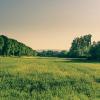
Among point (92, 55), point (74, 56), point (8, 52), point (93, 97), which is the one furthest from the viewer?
point (8, 52)

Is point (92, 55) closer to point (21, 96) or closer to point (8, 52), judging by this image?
point (8, 52)

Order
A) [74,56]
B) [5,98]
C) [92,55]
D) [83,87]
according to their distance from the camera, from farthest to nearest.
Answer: [74,56], [92,55], [83,87], [5,98]

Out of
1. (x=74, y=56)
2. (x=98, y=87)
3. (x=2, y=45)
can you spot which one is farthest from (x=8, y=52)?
(x=98, y=87)

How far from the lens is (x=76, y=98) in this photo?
25.3 m

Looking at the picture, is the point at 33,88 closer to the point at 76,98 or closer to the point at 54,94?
the point at 54,94

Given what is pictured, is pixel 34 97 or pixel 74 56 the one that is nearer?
pixel 34 97

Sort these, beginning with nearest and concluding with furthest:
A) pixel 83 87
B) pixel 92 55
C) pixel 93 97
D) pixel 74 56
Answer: pixel 93 97 < pixel 83 87 < pixel 92 55 < pixel 74 56

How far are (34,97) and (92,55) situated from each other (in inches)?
4264

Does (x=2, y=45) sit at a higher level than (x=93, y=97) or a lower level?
higher

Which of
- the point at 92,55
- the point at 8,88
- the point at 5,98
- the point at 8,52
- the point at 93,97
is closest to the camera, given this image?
the point at 5,98

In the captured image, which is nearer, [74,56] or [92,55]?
[92,55]

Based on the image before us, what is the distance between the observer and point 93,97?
26500 millimetres

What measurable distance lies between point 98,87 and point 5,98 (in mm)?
11613

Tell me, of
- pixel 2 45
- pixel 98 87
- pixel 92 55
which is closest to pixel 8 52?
pixel 2 45
